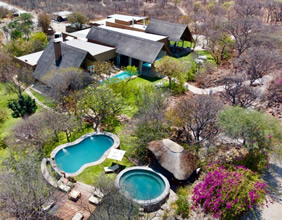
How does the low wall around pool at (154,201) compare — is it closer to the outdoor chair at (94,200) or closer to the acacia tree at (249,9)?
the outdoor chair at (94,200)

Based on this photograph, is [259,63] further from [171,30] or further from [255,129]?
[171,30]

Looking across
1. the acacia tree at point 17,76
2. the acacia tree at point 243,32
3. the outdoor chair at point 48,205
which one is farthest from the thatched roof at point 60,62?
the acacia tree at point 243,32

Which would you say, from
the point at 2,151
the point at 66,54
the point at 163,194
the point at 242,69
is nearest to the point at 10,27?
the point at 66,54

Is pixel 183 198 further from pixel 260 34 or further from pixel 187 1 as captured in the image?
pixel 187 1

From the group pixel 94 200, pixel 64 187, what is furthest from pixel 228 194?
pixel 64 187

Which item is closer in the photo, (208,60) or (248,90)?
(248,90)
